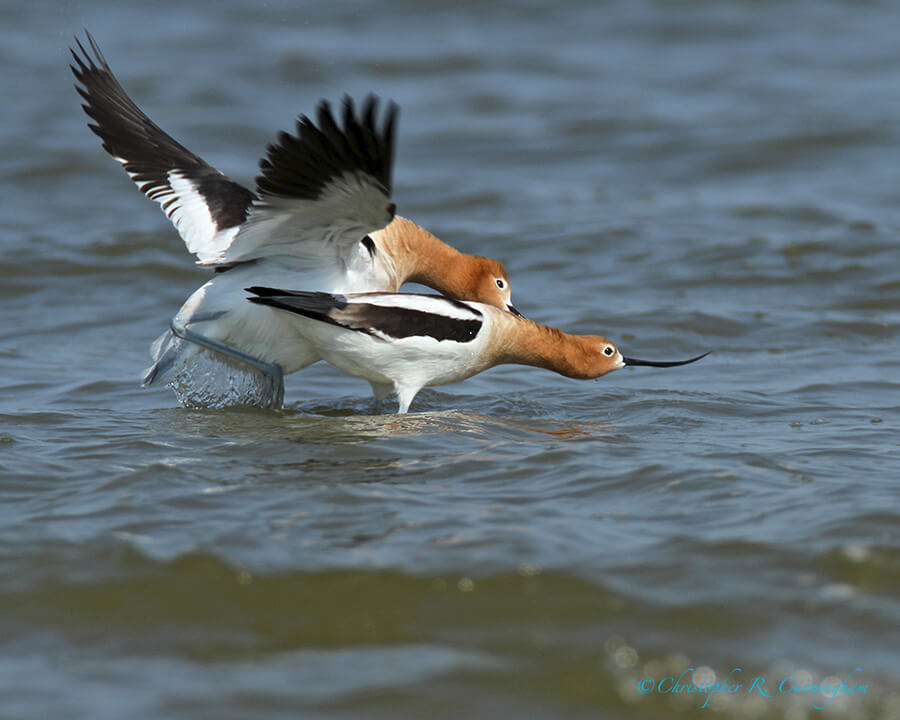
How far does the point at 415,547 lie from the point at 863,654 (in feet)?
5.93

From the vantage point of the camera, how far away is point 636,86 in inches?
692

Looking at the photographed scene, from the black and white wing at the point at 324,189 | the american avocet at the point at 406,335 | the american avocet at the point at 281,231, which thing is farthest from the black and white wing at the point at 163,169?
the american avocet at the point at 406,335

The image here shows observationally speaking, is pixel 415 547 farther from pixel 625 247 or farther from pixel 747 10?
pixel 747 10

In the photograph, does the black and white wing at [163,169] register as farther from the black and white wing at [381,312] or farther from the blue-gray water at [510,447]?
the blue-gray water at [510,447]

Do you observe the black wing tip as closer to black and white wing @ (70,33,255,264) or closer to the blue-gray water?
the blue-gray water

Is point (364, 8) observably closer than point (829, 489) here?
No

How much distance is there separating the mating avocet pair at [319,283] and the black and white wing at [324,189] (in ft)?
0.04

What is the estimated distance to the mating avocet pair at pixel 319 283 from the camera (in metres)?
6.67

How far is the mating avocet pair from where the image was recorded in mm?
6668

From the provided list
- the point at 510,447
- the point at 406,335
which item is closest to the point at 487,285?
the point at 406,335

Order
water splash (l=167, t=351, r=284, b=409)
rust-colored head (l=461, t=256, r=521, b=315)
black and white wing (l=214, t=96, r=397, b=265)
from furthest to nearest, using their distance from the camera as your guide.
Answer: rust-colored head (l=461, t=256, r=521, b=315) < water splash (l=167, t=351, r=284, b=409) < black and white wing (l=214, t=96, r=397, b=265)

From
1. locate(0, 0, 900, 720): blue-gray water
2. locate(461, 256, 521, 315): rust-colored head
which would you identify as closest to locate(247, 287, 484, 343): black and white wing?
locate(0, 0, 900, 720): blue-gray water

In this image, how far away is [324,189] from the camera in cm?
639

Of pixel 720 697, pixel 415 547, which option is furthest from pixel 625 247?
pixel 720 697
